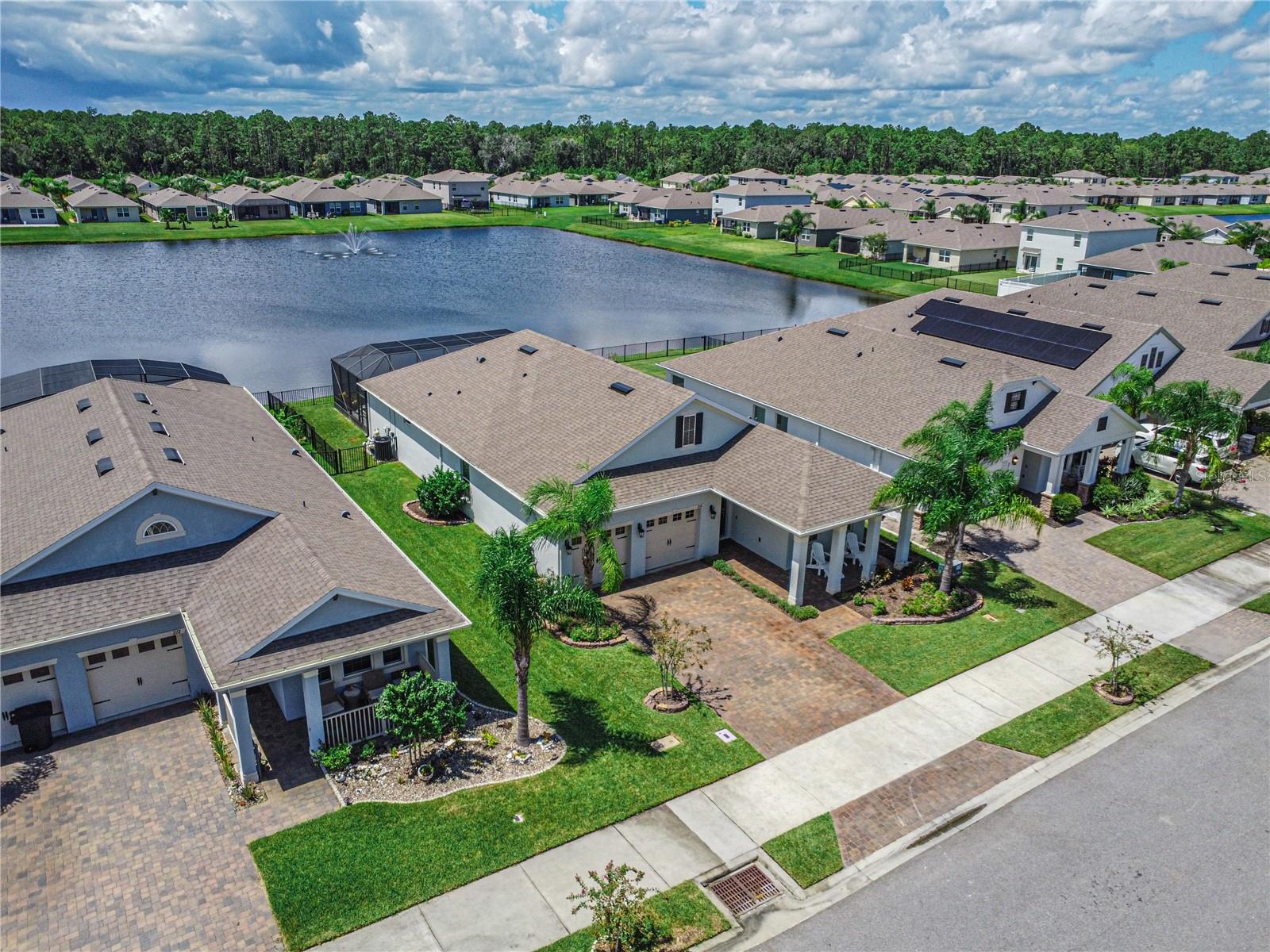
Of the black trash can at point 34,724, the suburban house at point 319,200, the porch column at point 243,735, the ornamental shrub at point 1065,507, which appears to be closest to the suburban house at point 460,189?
the suburban house at point 319,200

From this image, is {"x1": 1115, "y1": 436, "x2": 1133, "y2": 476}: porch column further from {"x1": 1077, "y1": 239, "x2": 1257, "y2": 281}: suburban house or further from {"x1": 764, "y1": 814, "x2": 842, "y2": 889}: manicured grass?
{"x1": 1077, "y1": 239, "x2": 1257, "y2": 281}: suburban house

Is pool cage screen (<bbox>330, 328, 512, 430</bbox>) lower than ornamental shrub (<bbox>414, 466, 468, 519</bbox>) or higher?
higher

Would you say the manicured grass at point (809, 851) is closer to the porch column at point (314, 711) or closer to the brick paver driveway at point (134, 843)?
the brick paver driveway at point (134, 843)

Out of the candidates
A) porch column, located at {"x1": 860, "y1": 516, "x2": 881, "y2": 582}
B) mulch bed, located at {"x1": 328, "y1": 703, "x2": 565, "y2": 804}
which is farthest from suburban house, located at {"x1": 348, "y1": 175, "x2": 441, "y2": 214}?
mulch bed, located at {"x1": 328, "y1": 703, "x2": 565, "y2": 804}

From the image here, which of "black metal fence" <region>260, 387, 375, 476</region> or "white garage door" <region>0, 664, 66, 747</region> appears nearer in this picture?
"white garage door" <region>0, 664, 66, 747</region>

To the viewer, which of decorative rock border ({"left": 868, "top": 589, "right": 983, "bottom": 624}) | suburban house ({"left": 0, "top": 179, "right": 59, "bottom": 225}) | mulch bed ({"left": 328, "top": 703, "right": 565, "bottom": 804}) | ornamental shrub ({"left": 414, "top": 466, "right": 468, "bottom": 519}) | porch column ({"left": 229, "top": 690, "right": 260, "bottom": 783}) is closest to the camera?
porch column ({"left": 229, "top": 690, "right": 260, "bottom": 783})

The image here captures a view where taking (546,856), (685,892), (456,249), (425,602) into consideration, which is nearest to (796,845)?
(685,892)

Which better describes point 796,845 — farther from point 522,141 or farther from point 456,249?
point 522,141

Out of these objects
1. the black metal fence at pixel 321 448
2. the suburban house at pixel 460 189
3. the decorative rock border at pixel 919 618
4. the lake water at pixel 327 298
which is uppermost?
the suburban house at pixel 460 189
